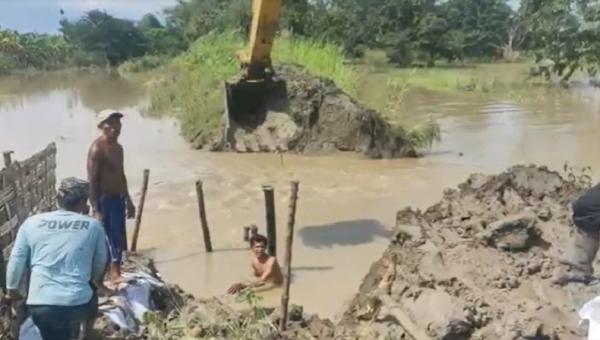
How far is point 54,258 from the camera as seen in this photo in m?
4.51

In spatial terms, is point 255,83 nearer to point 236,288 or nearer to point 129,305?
point 236,288

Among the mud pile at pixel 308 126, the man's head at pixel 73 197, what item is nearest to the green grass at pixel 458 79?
the mud pile at pixel 308 126

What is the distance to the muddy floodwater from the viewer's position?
9.56m

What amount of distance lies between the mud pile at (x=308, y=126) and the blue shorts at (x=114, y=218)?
337 inches

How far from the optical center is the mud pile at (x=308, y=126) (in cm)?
1659

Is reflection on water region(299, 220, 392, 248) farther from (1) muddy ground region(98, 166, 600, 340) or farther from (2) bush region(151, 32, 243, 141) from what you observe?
(2) bush region(151, 32, 243, 141)

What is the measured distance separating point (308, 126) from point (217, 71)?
17.2 feet

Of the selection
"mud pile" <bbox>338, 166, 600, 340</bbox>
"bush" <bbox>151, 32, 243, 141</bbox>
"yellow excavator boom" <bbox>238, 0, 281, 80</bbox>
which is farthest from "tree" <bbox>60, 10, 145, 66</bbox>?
"mud pile" <bbox>338, 166, 600, 340</bbox>

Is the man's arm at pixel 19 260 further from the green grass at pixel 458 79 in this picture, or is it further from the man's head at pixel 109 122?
the green grass at pixel 458 79

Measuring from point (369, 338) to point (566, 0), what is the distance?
10527 mm

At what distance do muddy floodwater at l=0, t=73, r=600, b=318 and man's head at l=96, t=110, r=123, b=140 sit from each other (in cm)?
208

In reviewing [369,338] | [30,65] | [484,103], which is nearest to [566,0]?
[369,338]

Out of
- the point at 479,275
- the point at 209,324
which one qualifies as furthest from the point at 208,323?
the point at 479,275

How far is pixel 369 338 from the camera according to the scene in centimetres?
548
